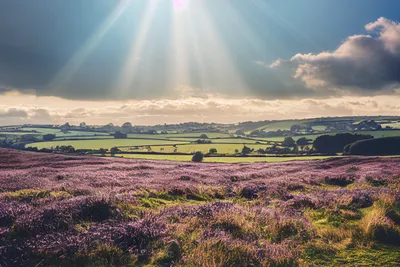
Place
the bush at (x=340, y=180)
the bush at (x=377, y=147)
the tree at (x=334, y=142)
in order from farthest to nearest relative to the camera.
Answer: the tree at (x=334, y=142)
the bush at (x=377, y=147)
the bush at (x=340, y=180)

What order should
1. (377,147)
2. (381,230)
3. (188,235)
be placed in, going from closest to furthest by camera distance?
(188,235)
(381,230)
(377,147)

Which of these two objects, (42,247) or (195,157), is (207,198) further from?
(195,157)

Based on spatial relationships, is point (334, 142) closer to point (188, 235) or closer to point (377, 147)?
point (377, 147)

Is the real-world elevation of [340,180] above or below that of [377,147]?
above

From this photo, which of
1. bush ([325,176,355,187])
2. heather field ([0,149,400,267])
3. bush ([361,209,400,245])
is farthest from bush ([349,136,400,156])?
bush ([361,209,400,245])

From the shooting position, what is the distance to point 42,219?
7.66 meters

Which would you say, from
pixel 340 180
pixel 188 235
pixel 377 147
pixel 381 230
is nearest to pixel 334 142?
pixel 377 147

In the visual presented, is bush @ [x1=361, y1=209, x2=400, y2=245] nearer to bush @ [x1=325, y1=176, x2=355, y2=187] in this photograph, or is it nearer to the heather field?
the heather field

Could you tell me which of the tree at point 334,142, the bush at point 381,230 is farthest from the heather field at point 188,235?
the tree at point 334,142

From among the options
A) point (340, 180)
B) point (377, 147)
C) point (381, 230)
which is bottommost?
point (377, 147)

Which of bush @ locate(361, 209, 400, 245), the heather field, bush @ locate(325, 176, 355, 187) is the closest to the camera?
the heather field

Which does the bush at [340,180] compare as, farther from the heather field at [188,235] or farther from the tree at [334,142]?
the tree at [334,142]

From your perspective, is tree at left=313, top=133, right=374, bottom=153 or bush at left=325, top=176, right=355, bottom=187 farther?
tree at left=313, top=133, right=374, bottom=153

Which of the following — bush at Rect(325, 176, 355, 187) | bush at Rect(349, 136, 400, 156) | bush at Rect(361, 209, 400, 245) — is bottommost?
bush at Rect(349, 136, 400, 156)
